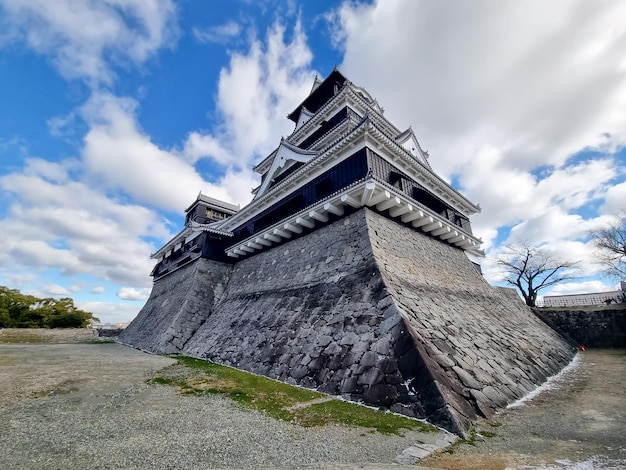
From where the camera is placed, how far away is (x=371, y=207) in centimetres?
1001

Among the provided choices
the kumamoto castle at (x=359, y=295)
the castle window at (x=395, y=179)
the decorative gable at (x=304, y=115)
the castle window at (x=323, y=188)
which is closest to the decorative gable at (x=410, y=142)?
the kumamoto castle at (x=359, y=295)

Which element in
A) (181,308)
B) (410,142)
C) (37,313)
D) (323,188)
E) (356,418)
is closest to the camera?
(356,418)

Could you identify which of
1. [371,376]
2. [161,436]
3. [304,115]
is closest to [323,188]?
[371,376]

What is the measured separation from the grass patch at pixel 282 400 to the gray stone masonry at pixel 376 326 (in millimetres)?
353

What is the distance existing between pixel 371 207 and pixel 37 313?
30415 millimetres

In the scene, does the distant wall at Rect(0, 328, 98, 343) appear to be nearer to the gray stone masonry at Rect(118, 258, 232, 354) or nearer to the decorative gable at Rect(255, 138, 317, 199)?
the gray stone masonry at Rect(118, 258, 232, 354)

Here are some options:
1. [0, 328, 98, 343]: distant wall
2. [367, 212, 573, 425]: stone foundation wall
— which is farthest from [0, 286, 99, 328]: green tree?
[367, 212, 573, 425]: stone foundation wall

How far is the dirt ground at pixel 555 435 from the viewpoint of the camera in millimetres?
2904

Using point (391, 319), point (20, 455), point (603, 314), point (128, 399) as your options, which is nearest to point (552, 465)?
point (391, 319)

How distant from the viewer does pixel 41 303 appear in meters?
24.5

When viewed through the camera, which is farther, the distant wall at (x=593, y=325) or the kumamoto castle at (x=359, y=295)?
the distant wall at (x=593, y=325)

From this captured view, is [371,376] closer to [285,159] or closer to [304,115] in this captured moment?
[285,159]

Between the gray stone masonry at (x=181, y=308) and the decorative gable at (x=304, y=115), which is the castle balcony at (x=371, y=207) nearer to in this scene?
the gray stone masonry at (x=181, y=308)

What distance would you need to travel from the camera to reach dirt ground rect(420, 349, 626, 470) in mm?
2904
